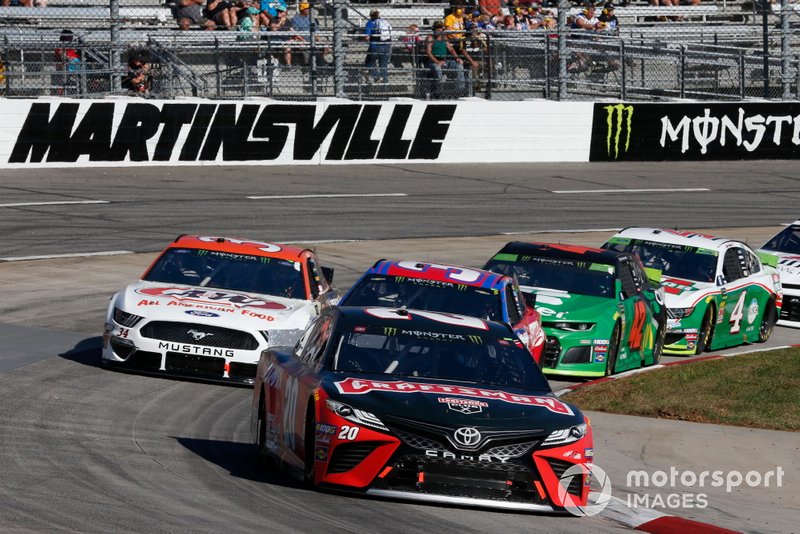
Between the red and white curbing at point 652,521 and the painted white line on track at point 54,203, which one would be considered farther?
the painted white line on track at point 54,203

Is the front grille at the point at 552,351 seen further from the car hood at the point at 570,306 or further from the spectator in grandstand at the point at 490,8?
the spectator in grandstand at the point at 490,8

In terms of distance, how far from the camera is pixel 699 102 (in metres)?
35.0

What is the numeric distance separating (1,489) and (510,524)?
9.74 feet

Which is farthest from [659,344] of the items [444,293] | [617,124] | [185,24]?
[617,124]

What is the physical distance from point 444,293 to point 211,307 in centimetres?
219

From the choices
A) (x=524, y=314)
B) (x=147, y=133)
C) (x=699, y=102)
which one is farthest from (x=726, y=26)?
(x=524, y=314)

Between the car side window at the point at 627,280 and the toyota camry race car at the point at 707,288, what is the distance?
1093mm

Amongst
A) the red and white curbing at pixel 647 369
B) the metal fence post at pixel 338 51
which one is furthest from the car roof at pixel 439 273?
the metal fence post at pixel 338 51

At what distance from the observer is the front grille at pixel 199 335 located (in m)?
13.0

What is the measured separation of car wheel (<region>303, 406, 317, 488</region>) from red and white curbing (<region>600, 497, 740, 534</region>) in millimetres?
1826

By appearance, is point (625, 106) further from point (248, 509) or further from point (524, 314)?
point (248, 509)

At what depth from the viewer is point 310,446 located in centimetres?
865

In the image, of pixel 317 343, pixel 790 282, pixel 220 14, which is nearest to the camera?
pixel 317 343

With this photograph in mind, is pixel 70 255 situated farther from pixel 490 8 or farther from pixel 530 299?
pixel 490 8
